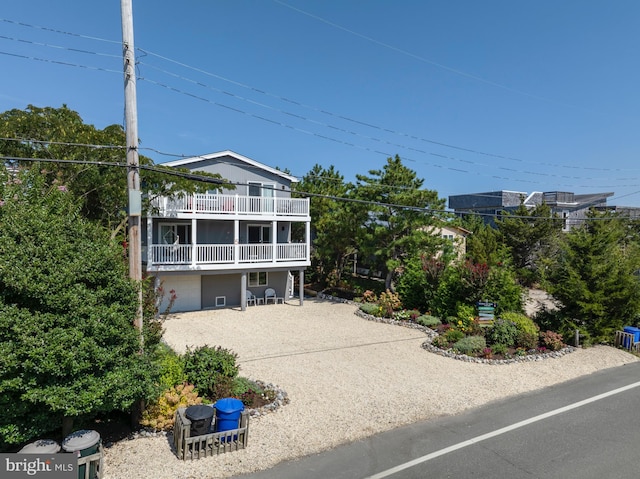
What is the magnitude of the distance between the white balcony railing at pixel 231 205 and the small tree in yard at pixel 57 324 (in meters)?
11.6

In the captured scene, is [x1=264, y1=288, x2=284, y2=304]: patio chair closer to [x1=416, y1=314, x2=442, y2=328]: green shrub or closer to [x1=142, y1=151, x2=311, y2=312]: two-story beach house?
[x1=142, y1=151, x2=311, y2=312]: two-story beach house

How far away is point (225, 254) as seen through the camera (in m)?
19.4

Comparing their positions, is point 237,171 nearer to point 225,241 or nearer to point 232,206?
point 232,206

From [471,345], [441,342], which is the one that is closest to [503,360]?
[471,345]

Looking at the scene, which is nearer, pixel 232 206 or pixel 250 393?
pixel 250 393

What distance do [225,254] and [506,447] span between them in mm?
14748

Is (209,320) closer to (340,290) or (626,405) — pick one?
(340,290)

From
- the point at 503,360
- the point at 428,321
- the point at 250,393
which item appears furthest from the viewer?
the point at 428,321

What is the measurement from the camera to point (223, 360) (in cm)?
899

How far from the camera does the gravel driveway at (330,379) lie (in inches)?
267

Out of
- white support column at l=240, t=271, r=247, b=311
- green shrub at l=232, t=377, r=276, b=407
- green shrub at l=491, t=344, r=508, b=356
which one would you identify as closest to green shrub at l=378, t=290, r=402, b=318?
green shrub at l=491, t=344, r=508, b=356

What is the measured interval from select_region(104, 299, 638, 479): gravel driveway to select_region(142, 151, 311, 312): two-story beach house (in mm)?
2125

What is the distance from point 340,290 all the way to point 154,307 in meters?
17.5

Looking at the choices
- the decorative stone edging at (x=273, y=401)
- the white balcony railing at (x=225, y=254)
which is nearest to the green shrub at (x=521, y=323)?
the decorative stone edging at (x=273, y=401)
